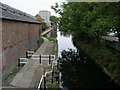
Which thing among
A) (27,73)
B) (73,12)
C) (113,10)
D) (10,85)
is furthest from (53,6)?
(10,85)

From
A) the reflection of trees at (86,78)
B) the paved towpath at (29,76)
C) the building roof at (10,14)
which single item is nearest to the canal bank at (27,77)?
the paved towpath at (29,76)

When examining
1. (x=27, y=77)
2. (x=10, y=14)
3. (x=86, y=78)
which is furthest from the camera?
(x=86, y=78)

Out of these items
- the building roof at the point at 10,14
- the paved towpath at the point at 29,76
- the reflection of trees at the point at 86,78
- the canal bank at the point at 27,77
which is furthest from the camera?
the reflection of trees at the point at 86,78

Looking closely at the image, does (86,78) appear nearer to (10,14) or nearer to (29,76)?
(29,76)

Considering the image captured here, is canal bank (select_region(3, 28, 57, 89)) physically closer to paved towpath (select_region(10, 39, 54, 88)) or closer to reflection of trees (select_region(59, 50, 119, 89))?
paved towpath (select_region(10, 39, 54, 88))

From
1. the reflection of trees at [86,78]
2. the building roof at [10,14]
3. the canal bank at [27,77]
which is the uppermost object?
the building roof at [10,14]

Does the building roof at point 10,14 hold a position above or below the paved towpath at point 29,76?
above

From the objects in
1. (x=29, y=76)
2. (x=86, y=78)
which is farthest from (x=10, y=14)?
(x=86, y=78)

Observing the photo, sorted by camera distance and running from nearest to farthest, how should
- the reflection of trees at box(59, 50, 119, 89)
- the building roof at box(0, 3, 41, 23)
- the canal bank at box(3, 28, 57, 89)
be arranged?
the canal bank at box(3, 28, 57, 89) → the building roof at box(0, 3, 41, 23) → the reflection of trees at box(59, 50, 119, 89)

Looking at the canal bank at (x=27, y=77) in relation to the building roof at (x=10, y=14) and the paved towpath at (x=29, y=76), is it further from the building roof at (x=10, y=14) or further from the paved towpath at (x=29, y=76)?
the building roof at (x=10, y=14)

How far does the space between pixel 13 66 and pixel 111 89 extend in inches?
253

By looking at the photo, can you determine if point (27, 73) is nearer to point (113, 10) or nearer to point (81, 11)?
point (113, 10)

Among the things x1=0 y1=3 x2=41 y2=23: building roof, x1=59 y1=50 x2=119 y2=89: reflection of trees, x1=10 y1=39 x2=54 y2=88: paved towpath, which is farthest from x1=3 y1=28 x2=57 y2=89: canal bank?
x1=0 y1=3 x2=41 y2=23: building roof

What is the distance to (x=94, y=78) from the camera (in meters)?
12.2
